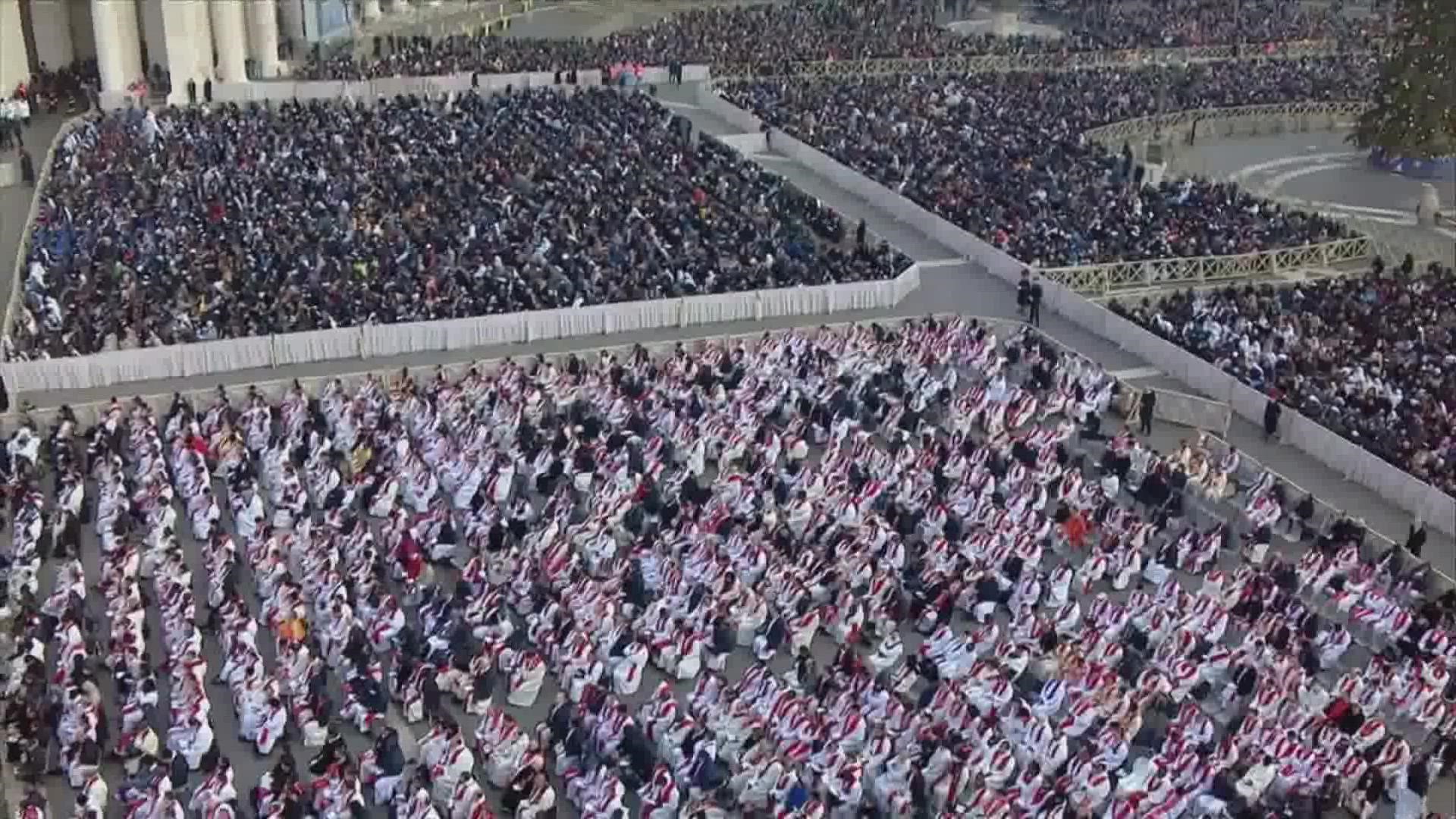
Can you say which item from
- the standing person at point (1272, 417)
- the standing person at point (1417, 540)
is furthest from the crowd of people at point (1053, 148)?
the standing person at point (1417, 540)

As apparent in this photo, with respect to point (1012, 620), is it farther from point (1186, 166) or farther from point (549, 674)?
point (1186, 166)

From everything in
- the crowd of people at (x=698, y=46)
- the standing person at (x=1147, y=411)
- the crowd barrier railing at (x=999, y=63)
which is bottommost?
the standing person at (x=1147, y=411)

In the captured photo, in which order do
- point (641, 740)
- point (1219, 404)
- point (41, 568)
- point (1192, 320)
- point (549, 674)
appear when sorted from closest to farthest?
point (641, 740) < point (549, 674) < point (41, 568) < point (1219, 404) < point (1192, 320)

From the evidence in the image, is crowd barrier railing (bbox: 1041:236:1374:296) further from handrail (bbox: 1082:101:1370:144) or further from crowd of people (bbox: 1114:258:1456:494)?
handrail (bbox: 1082:101:1370:144)

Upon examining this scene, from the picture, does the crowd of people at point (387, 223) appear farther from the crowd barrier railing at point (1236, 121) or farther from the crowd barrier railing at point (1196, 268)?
the crowd barrier railing at point (1236, 121)

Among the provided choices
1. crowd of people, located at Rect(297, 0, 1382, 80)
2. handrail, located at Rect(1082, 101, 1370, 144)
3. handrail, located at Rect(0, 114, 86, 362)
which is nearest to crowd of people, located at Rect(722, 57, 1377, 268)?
handrail, located at Rect(1082, 101, 1370, 144)

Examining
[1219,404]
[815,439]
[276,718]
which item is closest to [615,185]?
[815,439]
